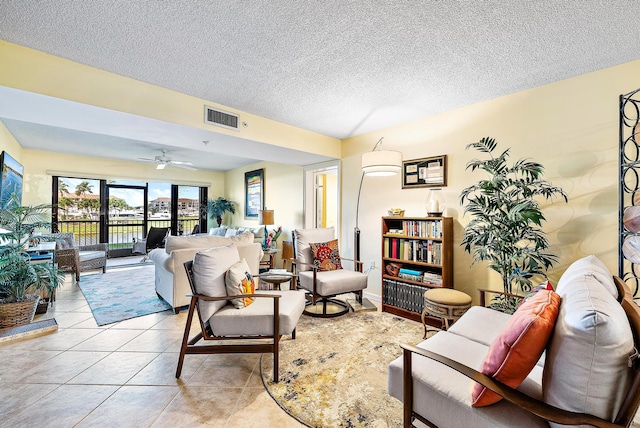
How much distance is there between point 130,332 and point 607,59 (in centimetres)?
499

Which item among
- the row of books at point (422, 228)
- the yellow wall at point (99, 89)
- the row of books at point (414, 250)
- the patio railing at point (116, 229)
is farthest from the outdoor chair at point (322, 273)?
the patio railing at point (116, 229)

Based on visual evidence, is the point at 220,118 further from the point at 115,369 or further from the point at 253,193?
the point at 253,193

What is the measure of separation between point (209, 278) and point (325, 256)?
1820mm

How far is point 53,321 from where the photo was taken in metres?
2.87

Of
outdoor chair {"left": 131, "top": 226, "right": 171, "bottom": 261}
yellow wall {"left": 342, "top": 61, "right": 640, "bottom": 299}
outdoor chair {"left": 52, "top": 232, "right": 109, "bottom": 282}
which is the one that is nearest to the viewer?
yellow wall {"left": 342, "top": 61, "right": 640, "bottom": 299}

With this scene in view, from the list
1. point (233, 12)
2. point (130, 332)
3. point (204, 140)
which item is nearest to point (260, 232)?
point (204, 140)

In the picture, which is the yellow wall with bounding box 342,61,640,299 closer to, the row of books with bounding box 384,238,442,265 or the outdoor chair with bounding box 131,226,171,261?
the row of books with bounding box 384,238,442,265

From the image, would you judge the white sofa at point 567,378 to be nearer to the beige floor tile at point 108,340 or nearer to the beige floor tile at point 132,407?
the beige floor tile at point 132,407

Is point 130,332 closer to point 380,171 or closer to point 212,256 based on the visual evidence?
point 212,256

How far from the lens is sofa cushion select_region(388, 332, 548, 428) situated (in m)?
1.05

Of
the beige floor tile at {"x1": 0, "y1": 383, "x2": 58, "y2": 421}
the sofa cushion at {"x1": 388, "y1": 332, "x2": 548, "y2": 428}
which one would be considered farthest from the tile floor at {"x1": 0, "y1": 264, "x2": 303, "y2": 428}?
the sofa cushion at {"x1": 388, "y1": 332, "x2": 548, "y2": 428}

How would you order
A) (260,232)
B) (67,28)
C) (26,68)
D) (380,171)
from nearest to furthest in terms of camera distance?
(67,28)
(26,68)
(380,171)
(260,232)

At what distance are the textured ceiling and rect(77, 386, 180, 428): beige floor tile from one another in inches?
98.8

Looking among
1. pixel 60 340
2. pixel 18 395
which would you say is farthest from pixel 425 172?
pixel 60 340
